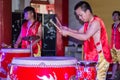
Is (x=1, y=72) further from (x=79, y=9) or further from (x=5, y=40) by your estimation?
(x=5, y=40)

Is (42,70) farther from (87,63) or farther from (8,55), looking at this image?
(8,55)

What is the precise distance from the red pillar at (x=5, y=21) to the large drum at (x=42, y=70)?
226 inches

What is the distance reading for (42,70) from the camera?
2.70m

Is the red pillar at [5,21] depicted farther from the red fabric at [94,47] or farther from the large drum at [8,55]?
the red fabric at [94,47]

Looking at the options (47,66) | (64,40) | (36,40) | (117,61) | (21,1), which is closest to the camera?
(47,66)

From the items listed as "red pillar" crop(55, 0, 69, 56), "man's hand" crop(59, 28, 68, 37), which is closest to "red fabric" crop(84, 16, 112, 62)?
"man's hand" crop(59, 28, 68, 37)

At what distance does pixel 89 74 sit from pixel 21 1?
8.10 meters

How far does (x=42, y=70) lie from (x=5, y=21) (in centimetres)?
590

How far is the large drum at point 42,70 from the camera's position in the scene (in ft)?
8.84

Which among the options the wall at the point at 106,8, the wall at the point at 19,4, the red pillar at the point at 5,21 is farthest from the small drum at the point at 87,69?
the wall at the point at 19,4

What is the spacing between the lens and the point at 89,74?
12.6ft

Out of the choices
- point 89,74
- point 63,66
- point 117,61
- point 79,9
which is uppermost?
point 79,9

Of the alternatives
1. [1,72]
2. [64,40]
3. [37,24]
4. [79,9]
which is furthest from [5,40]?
[79,9]

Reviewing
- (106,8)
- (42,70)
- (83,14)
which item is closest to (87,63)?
(83,14)
